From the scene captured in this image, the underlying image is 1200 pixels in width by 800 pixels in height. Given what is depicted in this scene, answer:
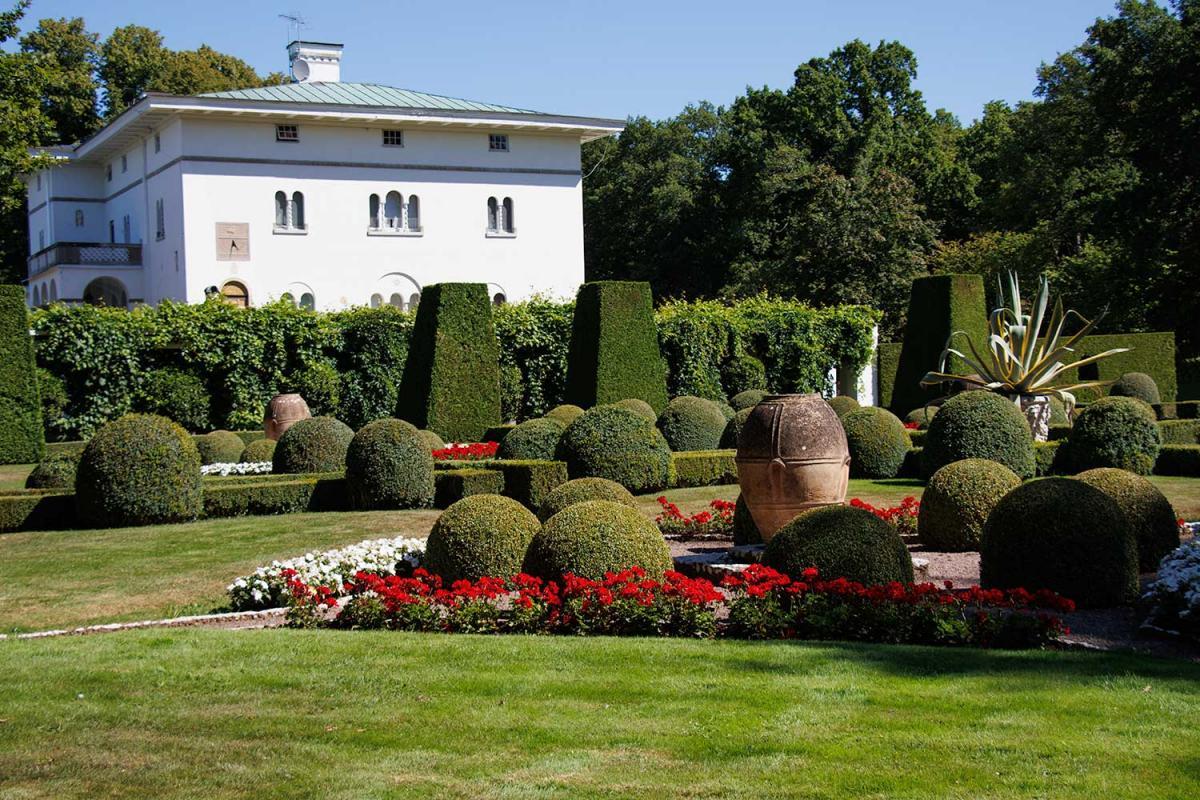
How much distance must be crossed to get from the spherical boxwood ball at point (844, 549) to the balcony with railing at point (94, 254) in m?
40.2

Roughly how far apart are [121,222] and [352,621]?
140 ft

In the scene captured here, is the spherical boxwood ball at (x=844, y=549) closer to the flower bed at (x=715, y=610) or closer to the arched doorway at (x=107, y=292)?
the flower bed at (x=715, y=610)

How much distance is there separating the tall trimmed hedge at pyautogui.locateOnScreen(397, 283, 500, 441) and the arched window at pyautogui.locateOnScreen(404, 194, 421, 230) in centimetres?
2057

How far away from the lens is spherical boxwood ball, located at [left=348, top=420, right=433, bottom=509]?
17.0 metres

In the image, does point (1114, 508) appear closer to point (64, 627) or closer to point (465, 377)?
point (64, 627)

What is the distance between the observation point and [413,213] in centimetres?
4538

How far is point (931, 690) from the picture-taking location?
22.8ft

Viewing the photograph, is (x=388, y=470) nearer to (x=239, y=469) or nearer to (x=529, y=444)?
(x=529, y=444)

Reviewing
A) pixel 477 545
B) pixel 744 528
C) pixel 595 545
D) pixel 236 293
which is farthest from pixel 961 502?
pixel 236 293

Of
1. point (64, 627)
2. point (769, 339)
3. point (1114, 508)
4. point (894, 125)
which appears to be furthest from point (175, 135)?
point (1114, 508)

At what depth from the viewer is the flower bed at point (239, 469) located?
20.8 m

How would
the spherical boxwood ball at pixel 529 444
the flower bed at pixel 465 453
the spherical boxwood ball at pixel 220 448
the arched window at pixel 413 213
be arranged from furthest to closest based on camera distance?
the arched window at pixel 413 213 → the spherical boxwood ball at pixel 220 448 → the flower bed at pixel 465 453 → the spherical boxwood ball at pixel 529 444

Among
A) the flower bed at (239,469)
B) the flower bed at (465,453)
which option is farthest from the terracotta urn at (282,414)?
the flower bed at (465,453)

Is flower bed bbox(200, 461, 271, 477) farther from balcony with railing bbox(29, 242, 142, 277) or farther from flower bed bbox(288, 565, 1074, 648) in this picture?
balcony with railing bbox(29, 242, 142, 277)
